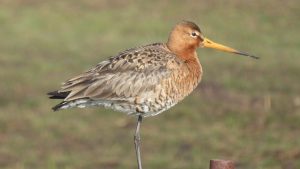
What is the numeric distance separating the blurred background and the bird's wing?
2.08 m

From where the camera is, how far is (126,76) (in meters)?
6.90

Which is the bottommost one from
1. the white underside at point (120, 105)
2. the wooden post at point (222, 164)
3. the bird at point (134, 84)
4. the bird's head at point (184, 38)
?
the wooden post at point (222, 164)

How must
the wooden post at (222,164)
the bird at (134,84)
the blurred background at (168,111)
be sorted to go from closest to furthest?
the wooden post at (222,164)
the bird at (134,84)
the blurred background at (168,111)

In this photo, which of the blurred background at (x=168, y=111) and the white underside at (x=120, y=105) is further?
the blurred background at (x=168, y=111)

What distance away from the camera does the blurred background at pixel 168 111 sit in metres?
9.87

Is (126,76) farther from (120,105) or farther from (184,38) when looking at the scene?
(184,38)

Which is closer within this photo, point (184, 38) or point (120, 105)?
point (120, 105)

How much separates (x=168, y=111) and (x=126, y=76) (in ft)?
15.0

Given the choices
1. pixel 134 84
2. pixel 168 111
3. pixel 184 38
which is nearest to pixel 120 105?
pixel 134 84

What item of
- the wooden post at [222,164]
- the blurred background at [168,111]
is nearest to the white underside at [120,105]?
the wooden post at [222,164]

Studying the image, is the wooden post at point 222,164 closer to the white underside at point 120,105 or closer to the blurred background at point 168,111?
the white underside at point 120,105

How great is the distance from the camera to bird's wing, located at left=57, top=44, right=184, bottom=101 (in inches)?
269

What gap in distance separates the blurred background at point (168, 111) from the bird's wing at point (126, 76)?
81.7 inches

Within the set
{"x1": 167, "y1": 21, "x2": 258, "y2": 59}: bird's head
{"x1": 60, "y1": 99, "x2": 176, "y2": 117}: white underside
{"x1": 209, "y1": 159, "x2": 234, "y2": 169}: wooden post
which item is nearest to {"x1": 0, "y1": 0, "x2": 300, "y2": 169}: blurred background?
{"x1": 60, "y1": 99, "x2": 176, "y2": 117}: white underside
